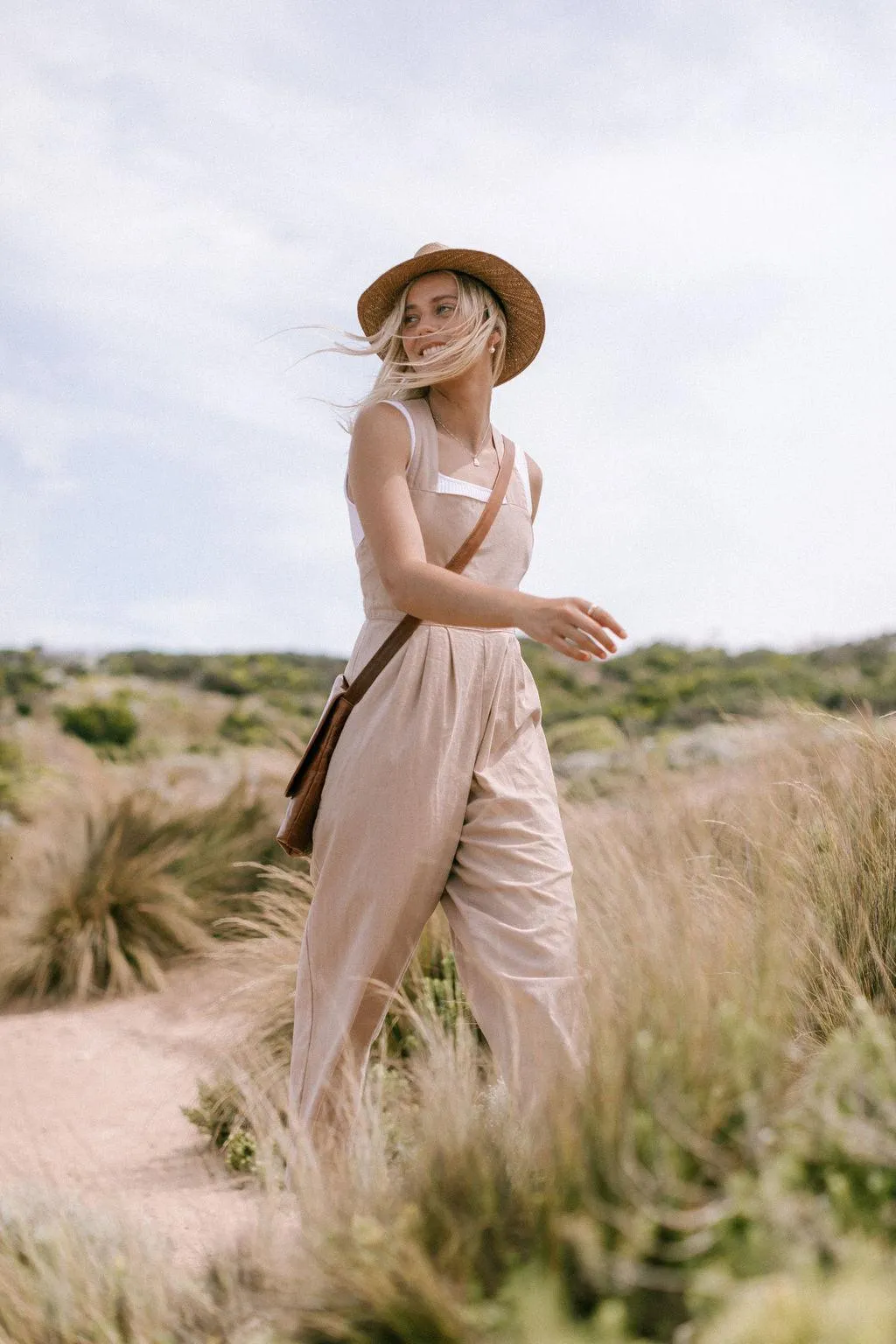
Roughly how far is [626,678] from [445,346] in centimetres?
2327

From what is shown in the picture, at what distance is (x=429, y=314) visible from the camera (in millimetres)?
2896

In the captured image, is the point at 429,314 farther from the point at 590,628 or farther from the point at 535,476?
the point at 590,628

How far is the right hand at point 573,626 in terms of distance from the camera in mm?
2186

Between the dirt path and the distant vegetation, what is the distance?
34.2 feet

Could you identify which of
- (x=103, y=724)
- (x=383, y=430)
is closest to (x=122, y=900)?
(x=383, y=430)

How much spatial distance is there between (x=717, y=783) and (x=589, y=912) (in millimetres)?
3897

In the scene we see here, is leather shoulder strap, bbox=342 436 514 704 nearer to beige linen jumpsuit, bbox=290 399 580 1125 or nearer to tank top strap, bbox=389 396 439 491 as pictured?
beige linen jumpsuit, bbox=290 399 580 1125

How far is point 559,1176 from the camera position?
158 centimetres

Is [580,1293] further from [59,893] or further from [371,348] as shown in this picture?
[59,893]

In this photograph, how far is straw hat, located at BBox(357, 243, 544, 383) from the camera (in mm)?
2857

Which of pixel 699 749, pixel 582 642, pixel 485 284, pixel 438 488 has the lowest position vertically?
pixel 699 749

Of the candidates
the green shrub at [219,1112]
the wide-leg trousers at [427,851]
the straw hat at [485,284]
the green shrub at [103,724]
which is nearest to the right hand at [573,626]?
the wide-leg trousers at [427,851]

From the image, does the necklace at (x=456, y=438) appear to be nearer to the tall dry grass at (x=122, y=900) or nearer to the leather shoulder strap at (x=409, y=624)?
the leather shoulder strap at (x=409, y=624)

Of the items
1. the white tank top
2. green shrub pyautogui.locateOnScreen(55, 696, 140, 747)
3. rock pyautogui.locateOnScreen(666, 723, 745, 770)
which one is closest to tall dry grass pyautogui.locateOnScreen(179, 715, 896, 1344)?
the white tank top
